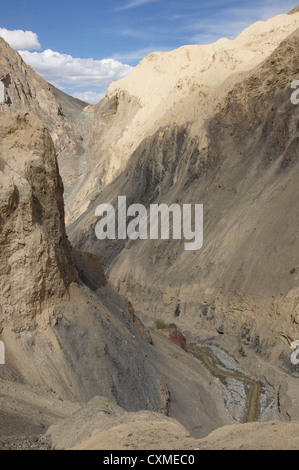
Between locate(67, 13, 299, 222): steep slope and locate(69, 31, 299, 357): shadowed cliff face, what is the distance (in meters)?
1.84

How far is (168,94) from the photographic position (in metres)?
44.4

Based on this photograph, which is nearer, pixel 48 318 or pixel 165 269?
pixel 48 318

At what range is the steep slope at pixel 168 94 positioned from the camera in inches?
1460

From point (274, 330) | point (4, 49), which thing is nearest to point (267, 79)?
point (274, 330)

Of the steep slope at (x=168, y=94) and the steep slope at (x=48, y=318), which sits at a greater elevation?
the steep slope at (x=168, y=94)

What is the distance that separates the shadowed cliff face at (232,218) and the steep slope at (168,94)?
72.3 inches

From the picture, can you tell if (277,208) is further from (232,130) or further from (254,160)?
(232,130)

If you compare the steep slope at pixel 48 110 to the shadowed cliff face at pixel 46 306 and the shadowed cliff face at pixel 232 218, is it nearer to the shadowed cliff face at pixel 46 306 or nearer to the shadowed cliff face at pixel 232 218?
the shadowed cliff face at pixel 232 218

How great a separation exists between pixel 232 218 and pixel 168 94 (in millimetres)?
20300

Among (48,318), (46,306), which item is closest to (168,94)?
(46,306)

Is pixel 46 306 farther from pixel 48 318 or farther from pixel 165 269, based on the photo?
pixel 165 269

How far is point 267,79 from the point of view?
32.4 meters

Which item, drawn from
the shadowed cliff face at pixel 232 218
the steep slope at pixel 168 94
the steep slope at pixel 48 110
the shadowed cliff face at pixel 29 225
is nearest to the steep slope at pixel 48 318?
the shadowed cliff face at pixel 29 225

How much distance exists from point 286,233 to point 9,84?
58.4 meters
